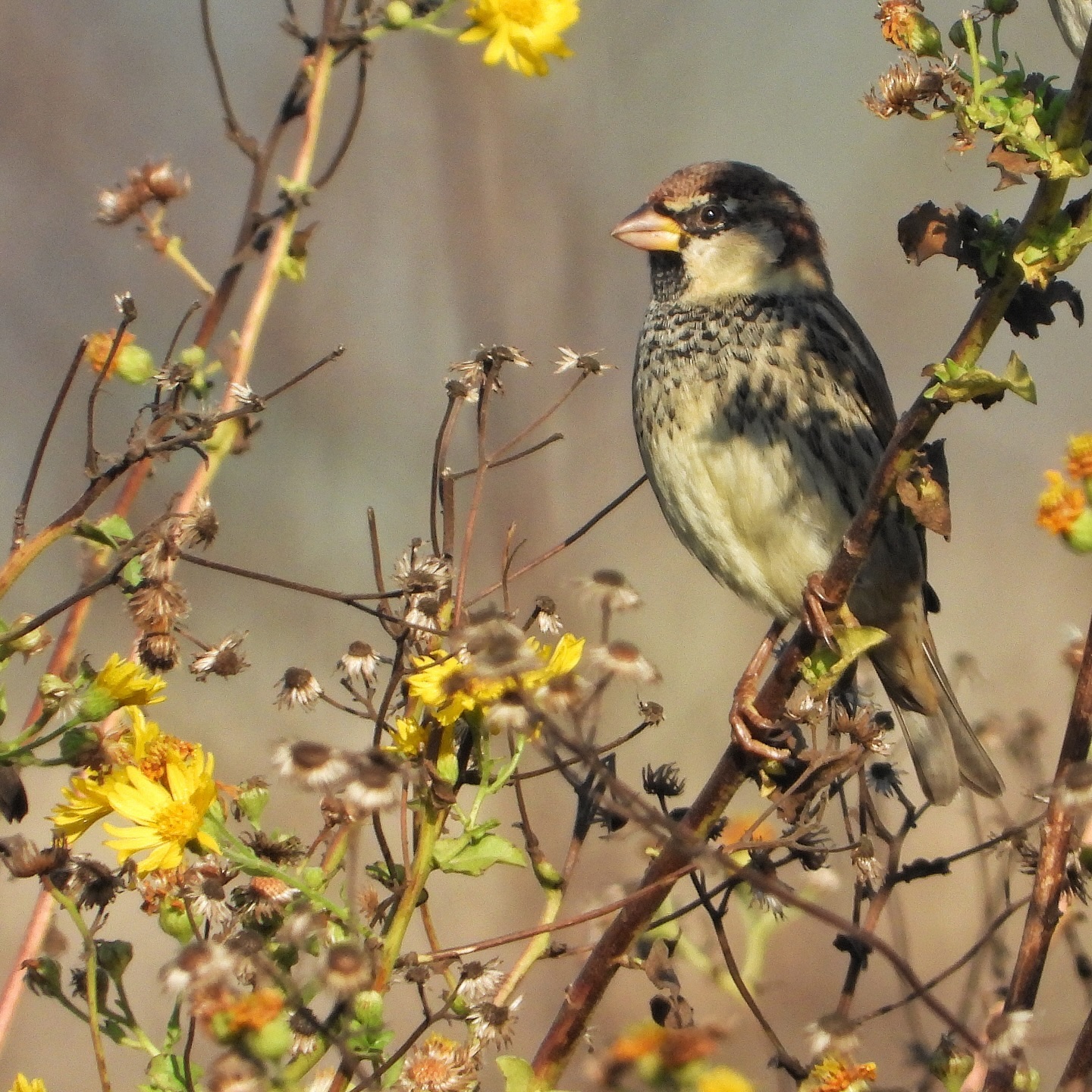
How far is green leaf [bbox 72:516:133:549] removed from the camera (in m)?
1.40

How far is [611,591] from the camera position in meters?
1.63

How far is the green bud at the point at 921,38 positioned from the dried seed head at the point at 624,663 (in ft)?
1.96

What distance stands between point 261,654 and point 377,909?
10.6 ft

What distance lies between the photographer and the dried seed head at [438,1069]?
124 centimetres

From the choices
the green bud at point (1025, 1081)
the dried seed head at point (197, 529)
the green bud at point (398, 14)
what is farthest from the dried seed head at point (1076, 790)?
the green bud at point (398, 14)

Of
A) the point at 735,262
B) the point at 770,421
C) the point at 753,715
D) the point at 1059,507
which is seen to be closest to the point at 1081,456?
the point at 1059,507

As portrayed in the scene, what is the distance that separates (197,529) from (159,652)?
0.16m

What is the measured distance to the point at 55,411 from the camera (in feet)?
4.68

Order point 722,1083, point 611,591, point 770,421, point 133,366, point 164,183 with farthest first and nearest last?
point 770,421, point 164,183, point 133,366, point 611,591, point 722,1083

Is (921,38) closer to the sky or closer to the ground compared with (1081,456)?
closer to the sky

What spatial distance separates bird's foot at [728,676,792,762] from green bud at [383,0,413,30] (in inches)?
33.2

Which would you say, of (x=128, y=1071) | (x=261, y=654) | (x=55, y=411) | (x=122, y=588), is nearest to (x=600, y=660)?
(x=122, y=588)

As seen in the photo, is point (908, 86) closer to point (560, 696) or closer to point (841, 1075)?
point (560, 696)

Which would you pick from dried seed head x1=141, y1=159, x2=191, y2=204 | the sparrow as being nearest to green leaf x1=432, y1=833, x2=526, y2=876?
dried seed head x1=141, y1=159, x2=191, y2=204
